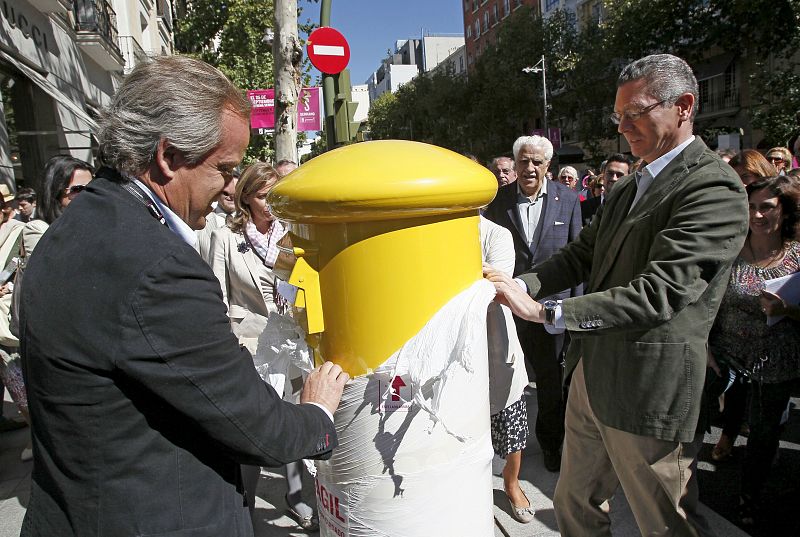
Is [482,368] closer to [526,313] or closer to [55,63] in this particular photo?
[526,313]

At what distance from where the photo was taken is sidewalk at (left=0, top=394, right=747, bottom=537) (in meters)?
2.72

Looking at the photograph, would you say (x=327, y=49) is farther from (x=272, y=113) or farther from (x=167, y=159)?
(x=167, y=159)

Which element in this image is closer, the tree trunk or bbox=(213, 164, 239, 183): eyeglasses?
bbox=(213, 164, 239, 183): eyeglasses

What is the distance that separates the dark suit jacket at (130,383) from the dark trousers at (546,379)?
2.42 meters

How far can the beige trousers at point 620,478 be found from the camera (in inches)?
73.6

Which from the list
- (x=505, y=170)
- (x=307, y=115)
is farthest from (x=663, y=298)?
(x=307, y=115)

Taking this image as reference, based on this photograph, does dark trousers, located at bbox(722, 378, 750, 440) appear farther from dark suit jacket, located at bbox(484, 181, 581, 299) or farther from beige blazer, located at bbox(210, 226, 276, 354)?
beige blazer, located at bbox(210, 226, 276, 354)

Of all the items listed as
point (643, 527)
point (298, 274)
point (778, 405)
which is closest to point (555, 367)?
point (778, 405)

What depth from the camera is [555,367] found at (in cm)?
339

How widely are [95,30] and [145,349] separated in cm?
1177

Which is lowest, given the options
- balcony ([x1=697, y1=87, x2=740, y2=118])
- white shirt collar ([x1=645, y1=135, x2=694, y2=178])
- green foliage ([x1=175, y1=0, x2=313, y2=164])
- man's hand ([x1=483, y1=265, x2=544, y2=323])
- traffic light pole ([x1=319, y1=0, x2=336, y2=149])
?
man's hand ([x1=483, y1=265, x2=544, y2=323])

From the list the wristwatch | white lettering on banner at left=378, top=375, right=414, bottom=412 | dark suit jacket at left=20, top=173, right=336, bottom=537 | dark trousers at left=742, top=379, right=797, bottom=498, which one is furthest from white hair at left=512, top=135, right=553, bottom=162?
dark suit jacket at left=20, top=173, right=336, bottom=537

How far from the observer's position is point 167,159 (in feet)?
3.96

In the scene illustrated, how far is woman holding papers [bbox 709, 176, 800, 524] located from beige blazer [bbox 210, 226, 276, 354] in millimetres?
2393
